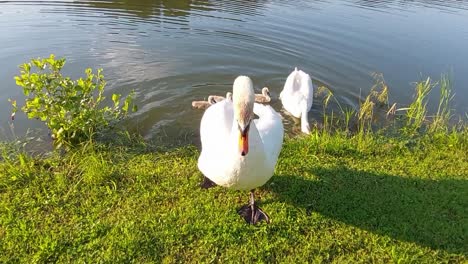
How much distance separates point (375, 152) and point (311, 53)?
4.48m

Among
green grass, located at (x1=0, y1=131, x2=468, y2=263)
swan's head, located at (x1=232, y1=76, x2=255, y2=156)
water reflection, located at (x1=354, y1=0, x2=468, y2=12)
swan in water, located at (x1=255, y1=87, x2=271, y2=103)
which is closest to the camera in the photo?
swan's head, located at (x1=232, y1=76, x2=255, y2=156)

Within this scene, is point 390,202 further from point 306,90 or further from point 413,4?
point 413,4

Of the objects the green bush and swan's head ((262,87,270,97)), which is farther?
swan's head ((262,87,270,97))

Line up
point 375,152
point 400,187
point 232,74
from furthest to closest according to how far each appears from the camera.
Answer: point 232,74
point 375,152
point 400,187

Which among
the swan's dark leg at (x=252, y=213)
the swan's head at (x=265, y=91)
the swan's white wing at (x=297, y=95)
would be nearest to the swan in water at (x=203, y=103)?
the swan's head at (x=265, y=91)

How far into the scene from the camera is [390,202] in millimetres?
4938

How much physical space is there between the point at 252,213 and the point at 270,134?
0.91 meters

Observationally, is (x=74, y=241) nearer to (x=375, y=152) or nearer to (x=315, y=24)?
(x=375, y=152)

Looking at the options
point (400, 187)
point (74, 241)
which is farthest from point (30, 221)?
Answer: point (400, 187)

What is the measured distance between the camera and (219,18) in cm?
1209

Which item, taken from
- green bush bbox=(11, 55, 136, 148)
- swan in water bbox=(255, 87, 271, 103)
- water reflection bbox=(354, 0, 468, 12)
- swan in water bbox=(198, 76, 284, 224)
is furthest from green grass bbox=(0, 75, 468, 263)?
water reflection bbox=(354, 0, 468, 12)

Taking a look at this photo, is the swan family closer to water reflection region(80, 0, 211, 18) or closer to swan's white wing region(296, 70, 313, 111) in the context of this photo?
swan's white wing region(296, 70, 313, 111)

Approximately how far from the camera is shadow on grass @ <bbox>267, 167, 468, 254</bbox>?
4.49 meters

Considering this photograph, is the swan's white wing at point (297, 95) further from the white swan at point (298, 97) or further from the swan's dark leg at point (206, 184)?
the swan's dark leg at point (206, 184)
